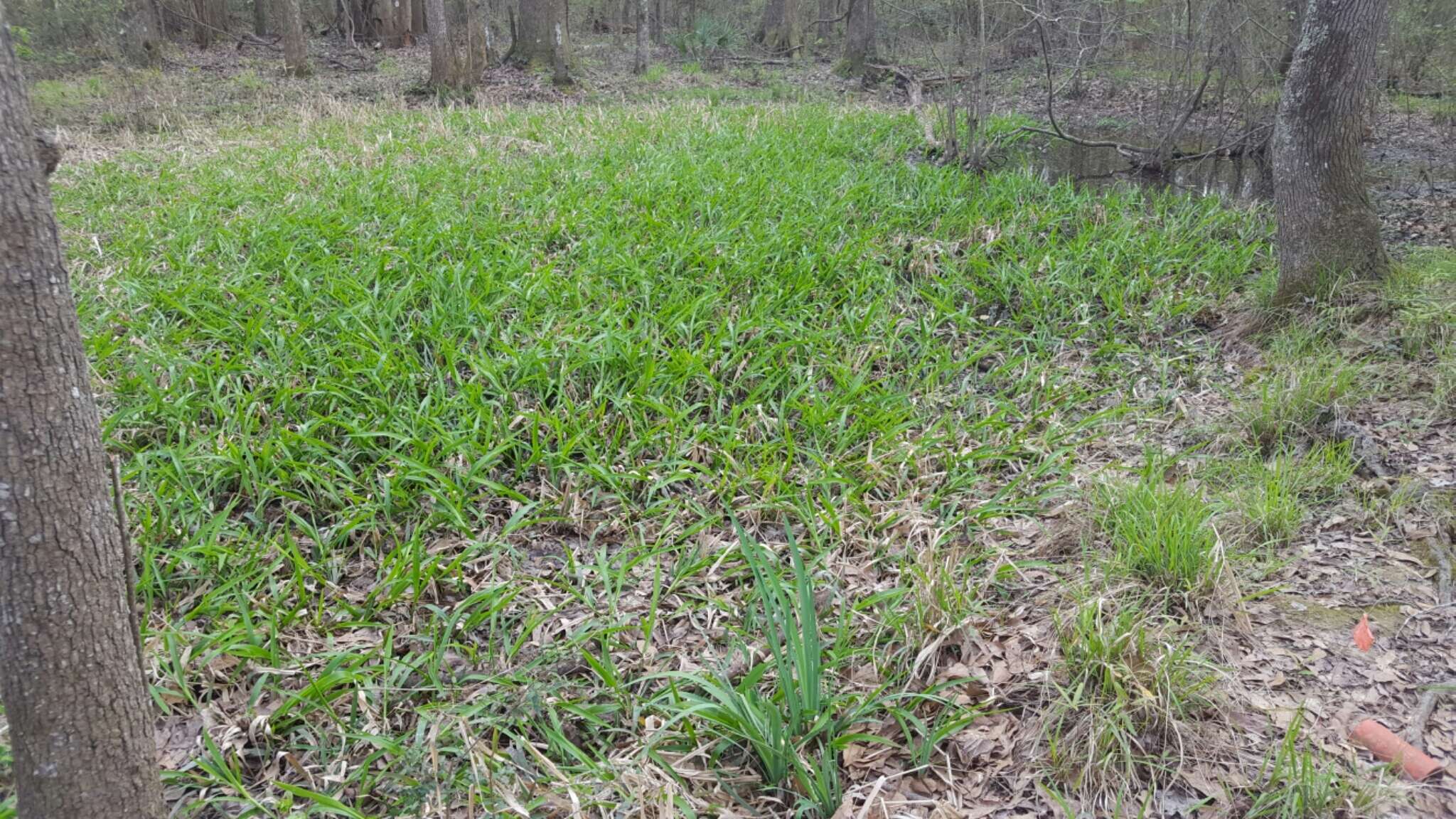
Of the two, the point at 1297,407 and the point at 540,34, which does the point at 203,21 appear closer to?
the point at 540,34

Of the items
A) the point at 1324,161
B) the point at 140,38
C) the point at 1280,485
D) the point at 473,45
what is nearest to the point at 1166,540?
the point at 1280,485

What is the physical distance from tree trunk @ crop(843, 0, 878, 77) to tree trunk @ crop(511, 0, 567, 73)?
6378 mm

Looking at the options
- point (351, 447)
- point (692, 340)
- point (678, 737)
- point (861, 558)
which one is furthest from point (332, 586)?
point (692, 340)

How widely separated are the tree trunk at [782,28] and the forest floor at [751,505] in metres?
16.5

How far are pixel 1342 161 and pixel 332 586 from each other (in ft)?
18.5

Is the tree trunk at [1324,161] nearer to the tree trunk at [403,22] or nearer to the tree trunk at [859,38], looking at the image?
the tree trunk at [859,38]

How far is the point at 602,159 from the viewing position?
7855mm

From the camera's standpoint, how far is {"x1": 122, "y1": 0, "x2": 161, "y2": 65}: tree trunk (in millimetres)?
14555

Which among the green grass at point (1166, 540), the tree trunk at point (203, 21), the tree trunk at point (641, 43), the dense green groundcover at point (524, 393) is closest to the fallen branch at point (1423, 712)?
the green grass at point (1166, 540)

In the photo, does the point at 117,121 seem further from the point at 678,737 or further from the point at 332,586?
the point at 678,737

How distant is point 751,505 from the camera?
3.34 metres

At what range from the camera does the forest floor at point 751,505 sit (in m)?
2.17

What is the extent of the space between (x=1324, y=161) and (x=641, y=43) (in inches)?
533

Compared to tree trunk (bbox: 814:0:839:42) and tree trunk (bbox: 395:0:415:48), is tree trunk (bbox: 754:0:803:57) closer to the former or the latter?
tree trunk (bbox: 814:0:839:42)
